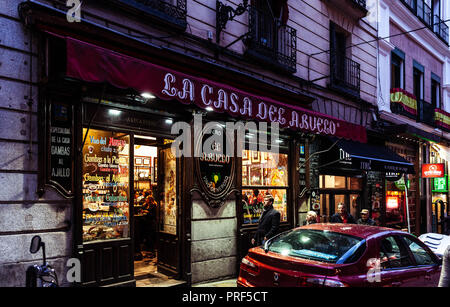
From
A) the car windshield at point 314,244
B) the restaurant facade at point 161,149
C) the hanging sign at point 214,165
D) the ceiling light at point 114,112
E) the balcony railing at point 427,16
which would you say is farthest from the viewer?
the balcony railing at point 427,16

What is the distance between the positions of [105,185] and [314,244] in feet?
12.4

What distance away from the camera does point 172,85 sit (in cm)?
654

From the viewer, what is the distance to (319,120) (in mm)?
9500

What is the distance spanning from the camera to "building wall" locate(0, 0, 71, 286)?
215 inches

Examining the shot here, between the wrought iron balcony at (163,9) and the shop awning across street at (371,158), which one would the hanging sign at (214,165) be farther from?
the shop awning across street at (371,158)

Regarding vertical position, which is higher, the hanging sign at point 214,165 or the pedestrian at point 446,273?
the hanging sign at point 214,165

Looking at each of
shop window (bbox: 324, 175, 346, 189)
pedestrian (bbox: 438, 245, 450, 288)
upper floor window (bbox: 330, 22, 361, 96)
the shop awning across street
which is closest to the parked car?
the shop awning across street

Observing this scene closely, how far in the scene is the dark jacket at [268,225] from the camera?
8.32 m

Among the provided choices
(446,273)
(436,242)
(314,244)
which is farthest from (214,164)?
(436,242)

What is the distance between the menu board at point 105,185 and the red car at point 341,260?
2721mm

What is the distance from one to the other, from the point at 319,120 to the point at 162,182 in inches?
162

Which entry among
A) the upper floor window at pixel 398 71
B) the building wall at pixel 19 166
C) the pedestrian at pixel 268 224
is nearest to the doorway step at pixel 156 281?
the pedestrian at pixel 268 224
